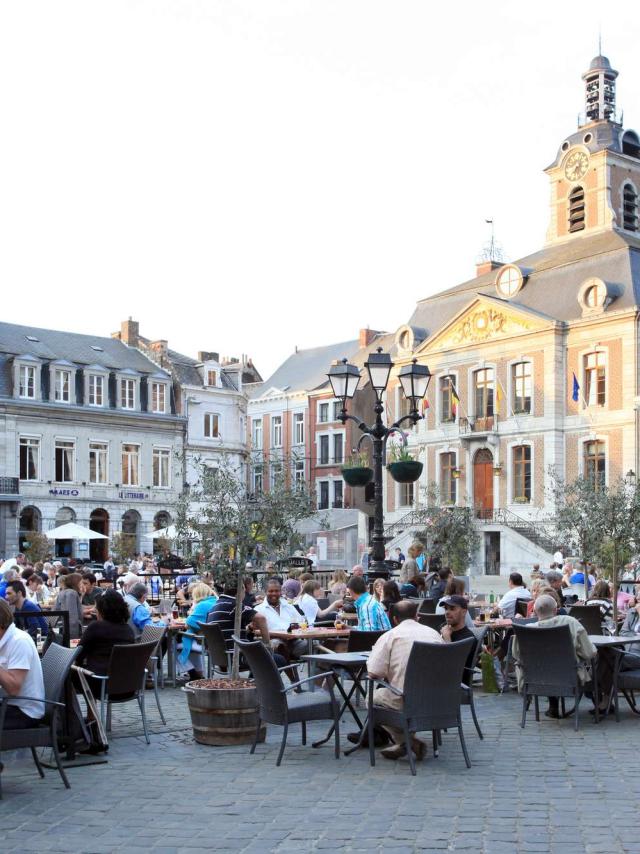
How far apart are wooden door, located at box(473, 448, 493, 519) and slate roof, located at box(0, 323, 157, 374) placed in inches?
621

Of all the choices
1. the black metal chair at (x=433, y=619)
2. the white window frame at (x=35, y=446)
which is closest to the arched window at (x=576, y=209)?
the white window frame at (x=35, y=446)

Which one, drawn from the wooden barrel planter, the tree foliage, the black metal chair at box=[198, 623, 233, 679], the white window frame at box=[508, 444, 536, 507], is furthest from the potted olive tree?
the white window frame at box=[508, 444, 536, 507]

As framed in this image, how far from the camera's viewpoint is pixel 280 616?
12.2m

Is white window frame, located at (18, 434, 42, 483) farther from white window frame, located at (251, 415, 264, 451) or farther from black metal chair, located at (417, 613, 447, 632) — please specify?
black metal chair, located at (417, 613, 447, 632)

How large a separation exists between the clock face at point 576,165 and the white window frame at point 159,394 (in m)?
20.8

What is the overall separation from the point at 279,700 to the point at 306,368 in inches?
1997

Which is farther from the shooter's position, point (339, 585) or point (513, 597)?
point (339, 585)

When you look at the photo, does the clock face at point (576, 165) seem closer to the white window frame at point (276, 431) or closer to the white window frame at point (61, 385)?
the white window frame at point (276, 431)

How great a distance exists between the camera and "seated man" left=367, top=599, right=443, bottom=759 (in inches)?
316

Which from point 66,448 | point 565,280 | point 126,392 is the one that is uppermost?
point 565,280

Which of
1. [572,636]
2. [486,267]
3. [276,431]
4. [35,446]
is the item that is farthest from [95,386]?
[572,636]

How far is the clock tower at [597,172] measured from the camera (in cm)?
4659

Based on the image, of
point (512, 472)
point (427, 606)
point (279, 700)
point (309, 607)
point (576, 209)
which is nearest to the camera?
point (279, 700)

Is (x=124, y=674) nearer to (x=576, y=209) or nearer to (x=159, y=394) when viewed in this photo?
(x=159, y=394)
